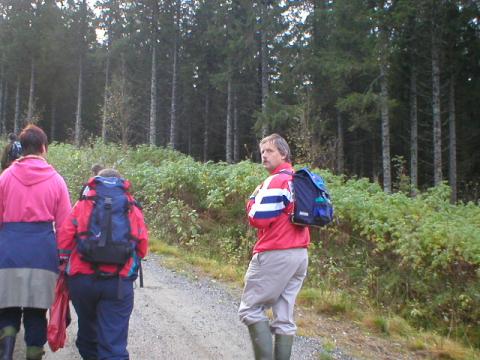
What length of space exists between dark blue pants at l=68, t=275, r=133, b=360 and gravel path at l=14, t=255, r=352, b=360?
3.87 feet

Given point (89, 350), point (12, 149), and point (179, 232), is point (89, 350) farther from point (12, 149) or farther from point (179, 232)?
point (179, 232)

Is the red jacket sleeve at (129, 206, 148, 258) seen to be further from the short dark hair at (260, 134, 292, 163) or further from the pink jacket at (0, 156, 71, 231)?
the short dark hair at (260, 134, 292, 163)

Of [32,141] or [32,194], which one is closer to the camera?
[32,194]

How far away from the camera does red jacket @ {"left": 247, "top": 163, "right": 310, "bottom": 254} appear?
11.3 ft

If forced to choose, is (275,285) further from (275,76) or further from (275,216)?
(275,76)

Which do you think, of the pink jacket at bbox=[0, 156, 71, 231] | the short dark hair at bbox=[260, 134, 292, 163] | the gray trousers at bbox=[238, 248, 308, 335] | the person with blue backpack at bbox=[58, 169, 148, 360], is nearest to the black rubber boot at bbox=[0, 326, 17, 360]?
the person with blue backpack at bbox=[58, 169, 148, 360]

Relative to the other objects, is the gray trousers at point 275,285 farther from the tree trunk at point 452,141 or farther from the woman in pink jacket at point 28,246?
the tree trunk at point 452,141

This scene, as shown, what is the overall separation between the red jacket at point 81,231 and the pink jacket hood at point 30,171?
1.49ft

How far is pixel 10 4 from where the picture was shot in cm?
3228

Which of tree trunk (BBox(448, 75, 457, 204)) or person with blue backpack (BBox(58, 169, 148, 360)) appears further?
tree trunk (BBox(448, 75, 457, 204))

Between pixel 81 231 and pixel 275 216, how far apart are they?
1.41 metres

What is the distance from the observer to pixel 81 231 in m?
3.09

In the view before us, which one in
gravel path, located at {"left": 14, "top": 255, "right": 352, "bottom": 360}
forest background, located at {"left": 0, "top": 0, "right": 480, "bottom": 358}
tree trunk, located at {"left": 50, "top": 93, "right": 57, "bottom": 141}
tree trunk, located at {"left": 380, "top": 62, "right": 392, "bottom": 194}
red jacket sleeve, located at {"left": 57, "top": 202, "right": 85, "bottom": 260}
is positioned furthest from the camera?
tree trunk, located at {"left": 50, "top": 93, "right": 57, "bottom": 141}

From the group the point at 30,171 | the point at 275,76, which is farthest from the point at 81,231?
the point at 275,76
